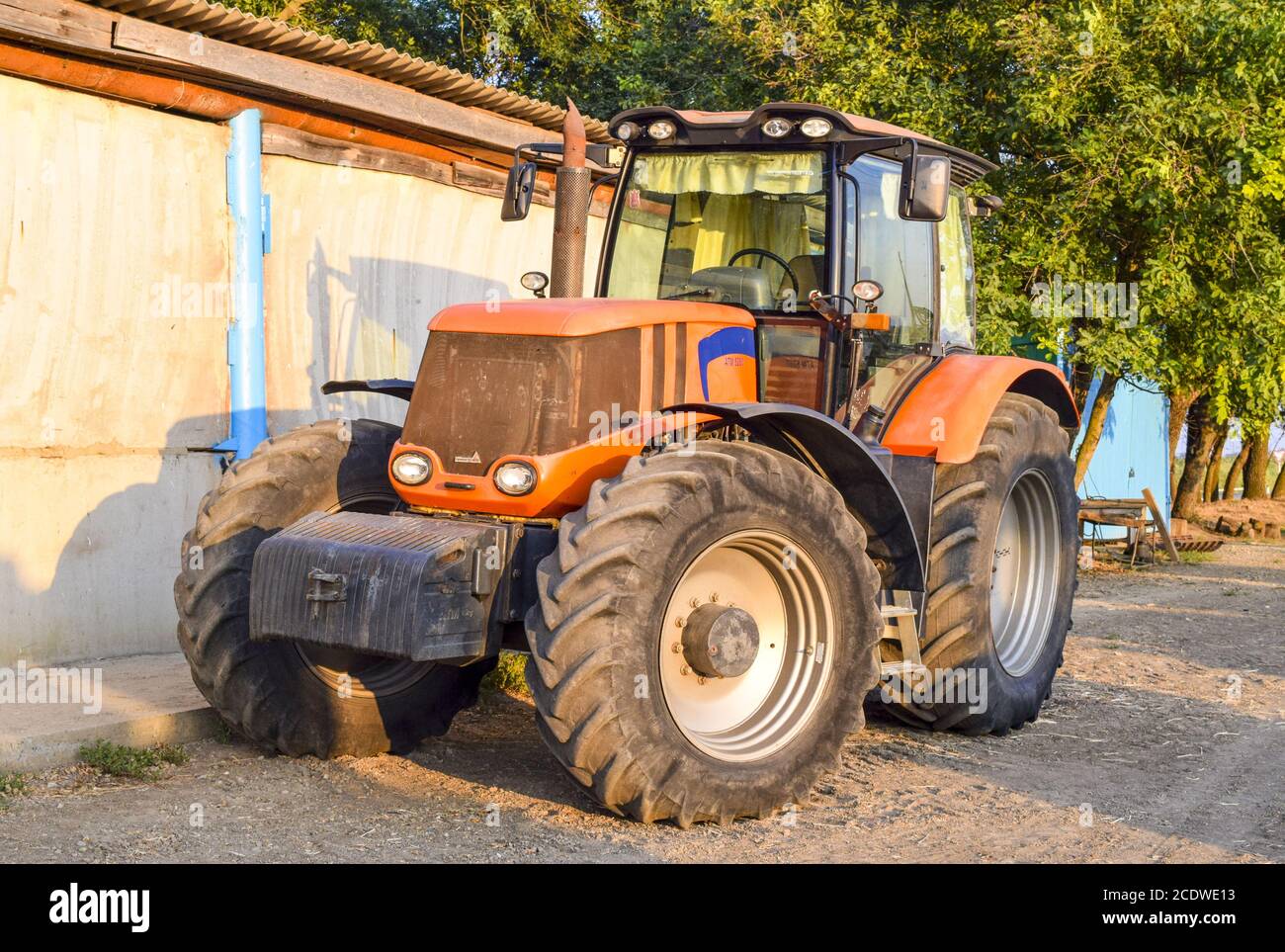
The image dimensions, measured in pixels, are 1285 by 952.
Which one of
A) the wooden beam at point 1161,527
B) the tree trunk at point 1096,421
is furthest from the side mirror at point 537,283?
the wooden beam at point 1161,527

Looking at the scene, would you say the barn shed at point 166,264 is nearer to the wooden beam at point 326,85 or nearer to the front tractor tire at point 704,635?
the wooden beam at point 326,85

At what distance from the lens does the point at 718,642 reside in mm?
5117

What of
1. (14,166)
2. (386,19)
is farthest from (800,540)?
(386,19)

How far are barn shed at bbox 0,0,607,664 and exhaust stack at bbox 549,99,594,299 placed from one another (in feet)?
8.57

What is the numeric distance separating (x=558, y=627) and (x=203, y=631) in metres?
1.64

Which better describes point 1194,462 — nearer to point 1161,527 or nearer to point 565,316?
point 1161,527

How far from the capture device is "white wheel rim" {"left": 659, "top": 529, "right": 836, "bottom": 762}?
520cm

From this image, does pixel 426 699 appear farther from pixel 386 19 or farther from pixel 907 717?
pixel 386 19

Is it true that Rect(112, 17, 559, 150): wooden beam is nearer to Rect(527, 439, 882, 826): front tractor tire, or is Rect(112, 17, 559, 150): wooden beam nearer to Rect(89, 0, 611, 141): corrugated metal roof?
Rect(89, 0, 611, 141): corrugated metal roof

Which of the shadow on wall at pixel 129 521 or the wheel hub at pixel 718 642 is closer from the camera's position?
the wheel hub at pixel 718 642

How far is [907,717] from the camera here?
22.2 ft

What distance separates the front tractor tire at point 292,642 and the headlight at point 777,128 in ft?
6.61

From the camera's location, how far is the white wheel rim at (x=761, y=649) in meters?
5.20

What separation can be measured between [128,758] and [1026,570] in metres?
4.51
